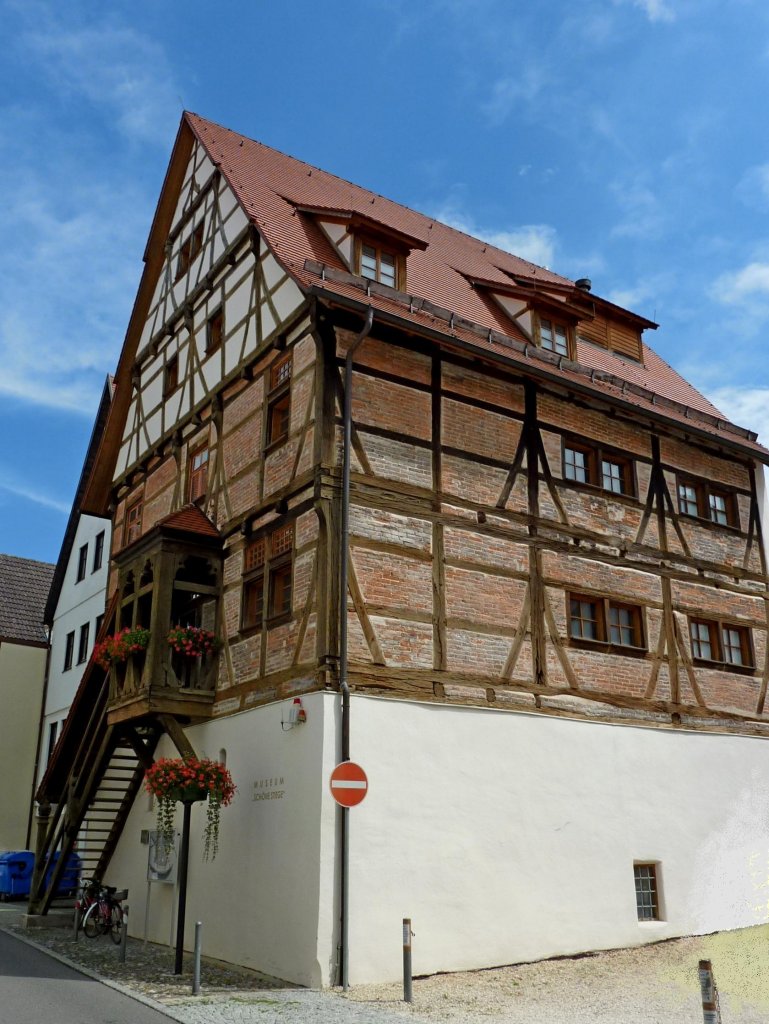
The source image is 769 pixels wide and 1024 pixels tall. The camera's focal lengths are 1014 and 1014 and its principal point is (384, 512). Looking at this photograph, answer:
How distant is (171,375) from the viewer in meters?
20.7

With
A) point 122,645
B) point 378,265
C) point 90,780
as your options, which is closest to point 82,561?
point 90,780

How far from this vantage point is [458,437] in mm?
15938

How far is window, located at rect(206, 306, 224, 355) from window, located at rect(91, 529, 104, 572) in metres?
9.50

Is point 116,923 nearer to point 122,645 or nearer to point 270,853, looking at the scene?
point 270,853

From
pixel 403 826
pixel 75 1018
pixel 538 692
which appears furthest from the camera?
pixel 538 692

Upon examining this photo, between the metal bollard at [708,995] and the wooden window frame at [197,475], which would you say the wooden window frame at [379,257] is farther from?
the metal bollard at [708,995]

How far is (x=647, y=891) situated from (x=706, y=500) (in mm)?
7484

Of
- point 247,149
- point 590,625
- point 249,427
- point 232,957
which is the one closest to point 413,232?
point 247,149

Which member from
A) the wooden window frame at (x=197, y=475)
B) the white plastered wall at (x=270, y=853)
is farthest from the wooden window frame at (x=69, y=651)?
Answer: the white plastered wall at (x=270, y=853)

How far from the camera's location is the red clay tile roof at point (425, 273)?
16.5 meters

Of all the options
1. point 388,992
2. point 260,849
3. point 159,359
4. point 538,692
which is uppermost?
point 159,359

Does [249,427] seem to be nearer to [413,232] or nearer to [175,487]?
[175,487]

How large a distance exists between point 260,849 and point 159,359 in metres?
11.2

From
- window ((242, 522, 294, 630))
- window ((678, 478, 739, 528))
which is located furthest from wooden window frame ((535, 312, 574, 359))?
window ((242, 522, 294, 630))
